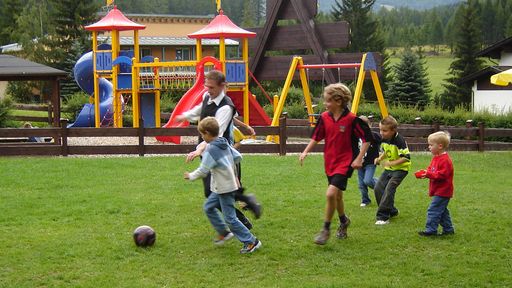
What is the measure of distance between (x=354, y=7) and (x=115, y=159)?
1792 inches

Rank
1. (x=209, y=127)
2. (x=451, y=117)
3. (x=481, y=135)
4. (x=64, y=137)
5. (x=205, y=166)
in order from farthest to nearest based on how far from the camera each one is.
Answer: (x=451, y=117) < (x=481, y=135) < (x=64, y=137) < (x=209, y=127) < (x=205, y=166)

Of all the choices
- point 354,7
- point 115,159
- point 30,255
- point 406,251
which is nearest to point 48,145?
point 115,159

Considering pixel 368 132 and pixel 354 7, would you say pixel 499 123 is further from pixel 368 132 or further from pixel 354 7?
pixel 354 7

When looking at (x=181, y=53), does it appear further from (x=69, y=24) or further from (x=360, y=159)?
(x=360, y=159)

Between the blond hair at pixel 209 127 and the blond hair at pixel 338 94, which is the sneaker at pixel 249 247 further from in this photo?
the blond hair at pixel 338 94

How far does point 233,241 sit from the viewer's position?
8320mm

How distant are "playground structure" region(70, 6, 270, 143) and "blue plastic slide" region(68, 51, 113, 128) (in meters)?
0.04

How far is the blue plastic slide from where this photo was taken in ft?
88.1

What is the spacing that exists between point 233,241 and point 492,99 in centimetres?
3128

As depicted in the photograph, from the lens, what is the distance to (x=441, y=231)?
877cm

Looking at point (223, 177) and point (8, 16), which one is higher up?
point (8, 16)

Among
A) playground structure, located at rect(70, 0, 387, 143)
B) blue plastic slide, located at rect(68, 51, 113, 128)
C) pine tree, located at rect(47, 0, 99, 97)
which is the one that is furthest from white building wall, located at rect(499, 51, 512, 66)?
pine tree, located at rect(47, 0, 99, 97)

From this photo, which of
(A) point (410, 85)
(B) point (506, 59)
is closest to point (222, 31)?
(A) point (410, 85)

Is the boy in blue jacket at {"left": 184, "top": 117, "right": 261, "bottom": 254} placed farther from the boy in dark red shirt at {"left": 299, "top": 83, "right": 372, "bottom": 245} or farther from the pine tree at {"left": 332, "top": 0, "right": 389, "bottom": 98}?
the pine tree at {"left": 332, "top": 0, "right": 389, "bottom": 98}
